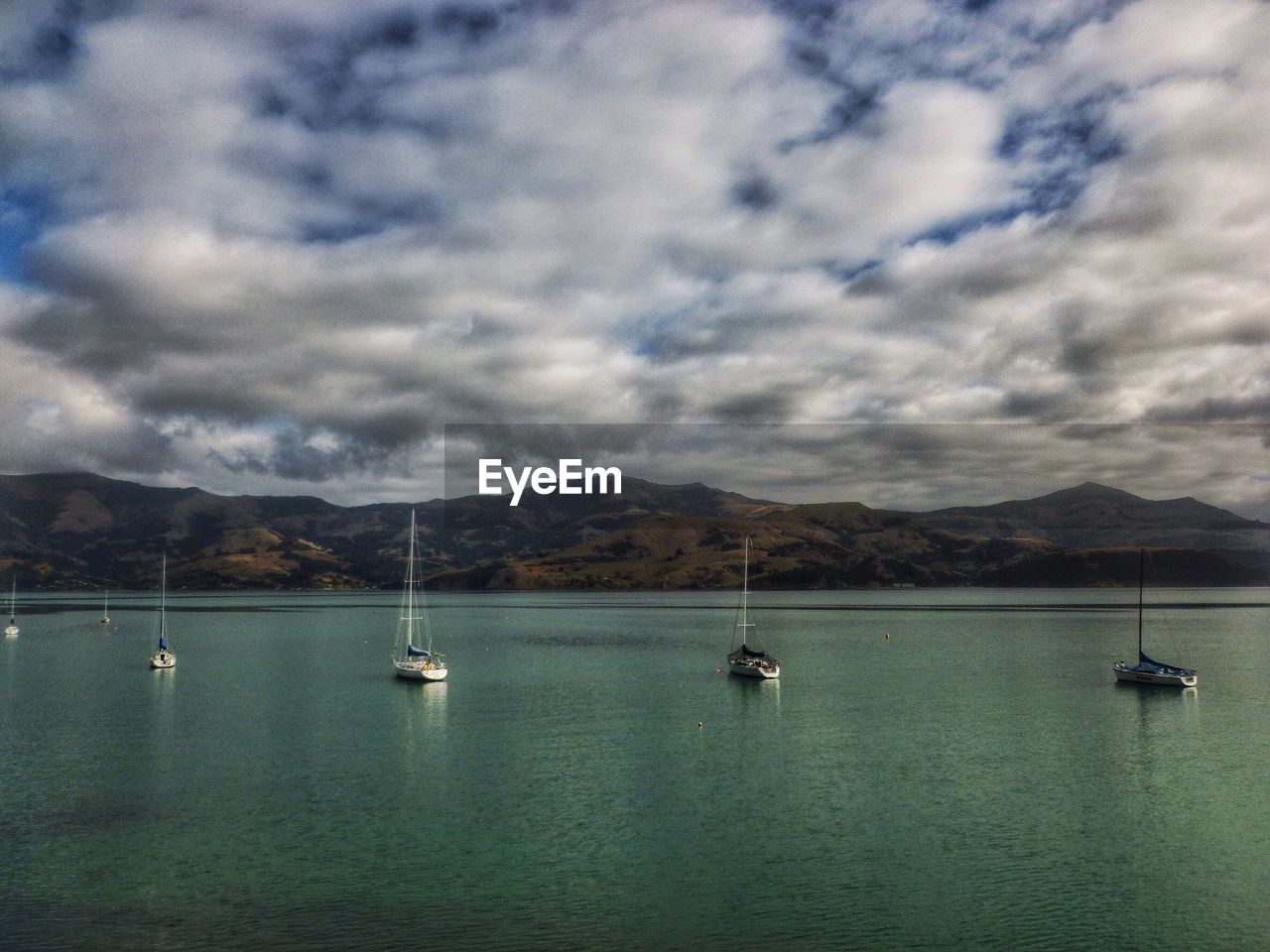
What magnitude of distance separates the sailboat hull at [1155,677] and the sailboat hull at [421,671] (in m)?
81.3

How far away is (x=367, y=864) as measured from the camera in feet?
142

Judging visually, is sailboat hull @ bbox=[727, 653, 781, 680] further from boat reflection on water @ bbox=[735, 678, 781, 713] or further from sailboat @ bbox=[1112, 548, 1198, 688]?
sailboat @ bbox=[1112, 548, 1198, 688]

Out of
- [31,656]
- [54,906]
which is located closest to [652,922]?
[54,906]

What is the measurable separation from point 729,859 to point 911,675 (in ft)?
270

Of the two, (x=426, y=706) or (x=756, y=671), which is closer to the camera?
(x=426, y=706)

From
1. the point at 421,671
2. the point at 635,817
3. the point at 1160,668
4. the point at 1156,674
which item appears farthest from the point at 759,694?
the point at 635,817

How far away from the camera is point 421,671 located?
11225cm

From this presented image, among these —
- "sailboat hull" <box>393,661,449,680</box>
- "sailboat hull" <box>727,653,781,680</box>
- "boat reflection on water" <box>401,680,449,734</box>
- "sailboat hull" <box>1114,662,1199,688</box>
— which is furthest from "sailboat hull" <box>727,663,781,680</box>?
"sailboat hull" <box>1114,662,1199,688</box>

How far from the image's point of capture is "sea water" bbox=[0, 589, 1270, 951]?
36.4m

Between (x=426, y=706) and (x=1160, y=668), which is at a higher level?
(x=1160, y=668)

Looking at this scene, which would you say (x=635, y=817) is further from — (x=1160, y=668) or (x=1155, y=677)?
(x=1160, y=668)

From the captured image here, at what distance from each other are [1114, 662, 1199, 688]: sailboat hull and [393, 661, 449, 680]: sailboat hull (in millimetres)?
81307

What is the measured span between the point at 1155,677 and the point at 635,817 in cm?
8182

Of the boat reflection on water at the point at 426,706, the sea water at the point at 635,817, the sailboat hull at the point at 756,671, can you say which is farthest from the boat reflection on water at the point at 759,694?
the boat reflection on water at the point at 426,706
